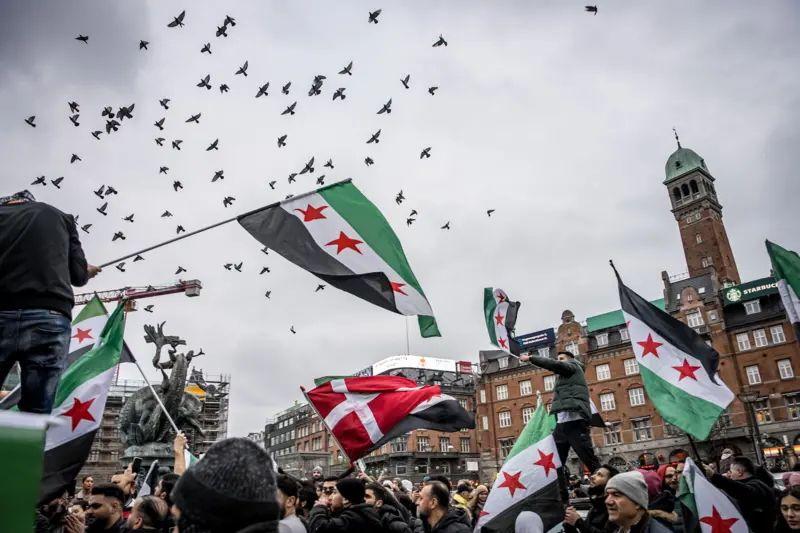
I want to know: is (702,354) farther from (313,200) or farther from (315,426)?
(315,426)

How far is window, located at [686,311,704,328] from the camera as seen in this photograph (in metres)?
47.2

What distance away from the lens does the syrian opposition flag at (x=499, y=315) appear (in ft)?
33.2

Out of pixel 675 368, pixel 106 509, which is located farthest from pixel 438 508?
pixel 675 368

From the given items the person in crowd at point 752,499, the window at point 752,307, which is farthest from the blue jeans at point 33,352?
the window at point 752,307

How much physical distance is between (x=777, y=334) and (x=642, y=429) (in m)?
12.7

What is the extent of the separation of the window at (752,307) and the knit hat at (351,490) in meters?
48.5

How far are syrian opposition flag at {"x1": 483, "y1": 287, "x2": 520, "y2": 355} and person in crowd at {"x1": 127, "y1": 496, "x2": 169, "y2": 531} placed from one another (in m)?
6.62

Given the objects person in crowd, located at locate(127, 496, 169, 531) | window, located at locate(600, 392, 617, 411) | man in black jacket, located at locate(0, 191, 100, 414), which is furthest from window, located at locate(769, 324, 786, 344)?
man in black jacket, located at locate(0, 191, 100, 414)

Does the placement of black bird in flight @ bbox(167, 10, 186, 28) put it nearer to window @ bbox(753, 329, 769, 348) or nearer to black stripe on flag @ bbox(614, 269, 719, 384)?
black stripe on flag @ bbox(614, 269, 719, 384)

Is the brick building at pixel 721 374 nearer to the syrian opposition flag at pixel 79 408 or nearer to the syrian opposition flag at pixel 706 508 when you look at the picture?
the syrian opposition flag at pixel 706 508

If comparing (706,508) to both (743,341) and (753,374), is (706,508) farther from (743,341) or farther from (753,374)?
(743,341)

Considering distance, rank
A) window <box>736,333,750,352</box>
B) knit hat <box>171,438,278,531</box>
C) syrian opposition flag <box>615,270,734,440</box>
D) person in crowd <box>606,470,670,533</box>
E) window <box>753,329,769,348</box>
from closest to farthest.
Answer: knit hat <box>171,438,278,531</box>
person in crowd <box>606,470,670,533</box>
syrian opposition flag <box>615,270,734,440</box>
window <box>753,329,769,348</box>
window <box>736,333,750,352</box>

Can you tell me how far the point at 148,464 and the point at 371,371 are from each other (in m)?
72.1

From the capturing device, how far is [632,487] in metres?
4.68
